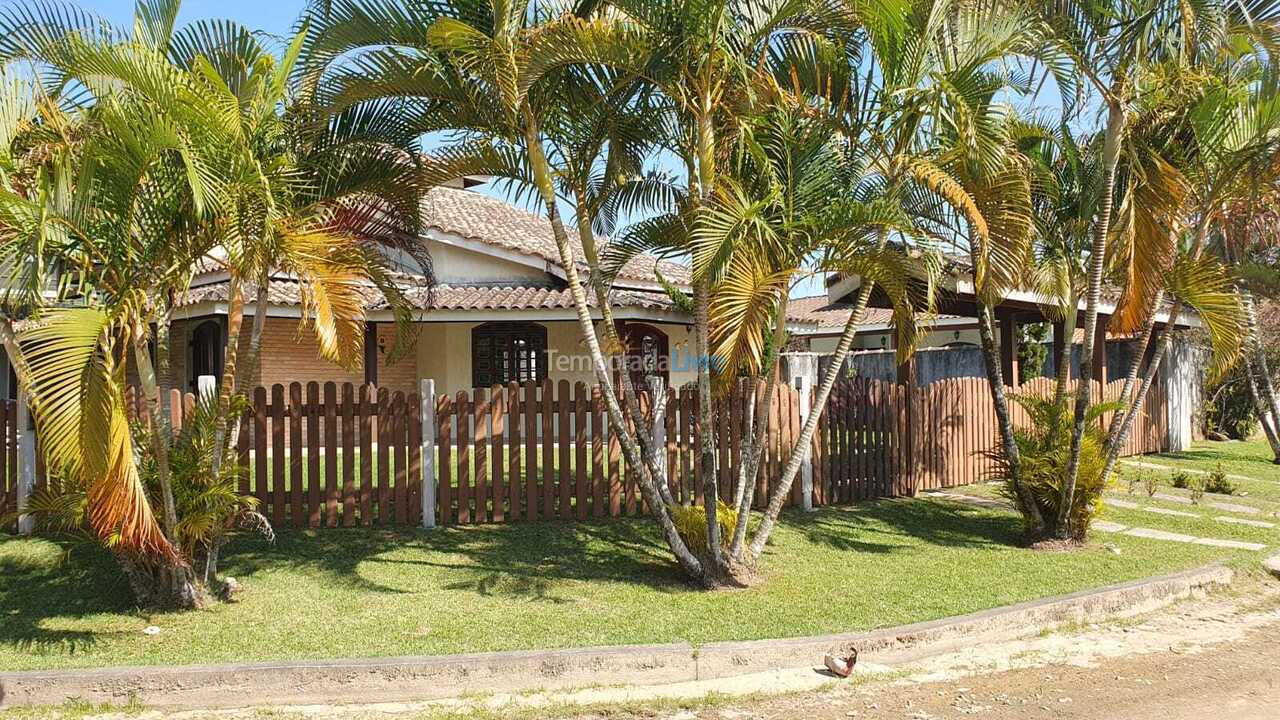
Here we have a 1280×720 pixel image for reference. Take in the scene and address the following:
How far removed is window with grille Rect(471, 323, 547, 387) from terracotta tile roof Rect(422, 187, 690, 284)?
1565 millimetres

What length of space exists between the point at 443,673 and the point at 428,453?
11.7 feet

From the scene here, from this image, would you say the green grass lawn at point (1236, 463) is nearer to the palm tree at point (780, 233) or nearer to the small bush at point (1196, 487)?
the small bush at point (1196, 487)

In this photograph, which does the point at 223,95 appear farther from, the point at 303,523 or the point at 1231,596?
the point at 1231,596

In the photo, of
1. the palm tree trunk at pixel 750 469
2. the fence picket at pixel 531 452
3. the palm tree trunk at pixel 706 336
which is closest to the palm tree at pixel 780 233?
the palm tree trunk at pixel 750 469

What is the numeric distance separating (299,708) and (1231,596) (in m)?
6.97

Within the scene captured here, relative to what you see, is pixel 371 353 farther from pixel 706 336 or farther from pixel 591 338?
pixel 706 336

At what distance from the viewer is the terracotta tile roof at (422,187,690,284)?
16.2m

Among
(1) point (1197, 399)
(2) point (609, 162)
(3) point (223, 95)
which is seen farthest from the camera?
(1) point (1197, 399)

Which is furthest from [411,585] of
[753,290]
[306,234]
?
[753,290]

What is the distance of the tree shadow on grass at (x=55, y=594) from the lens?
19.2 feet

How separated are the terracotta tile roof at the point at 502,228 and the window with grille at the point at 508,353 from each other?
1.57 meters

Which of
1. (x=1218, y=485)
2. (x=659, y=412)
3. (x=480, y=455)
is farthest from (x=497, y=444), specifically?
(x=1218, y=485)

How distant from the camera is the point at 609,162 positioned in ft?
26.7

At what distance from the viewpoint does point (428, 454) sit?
8.77 meters
